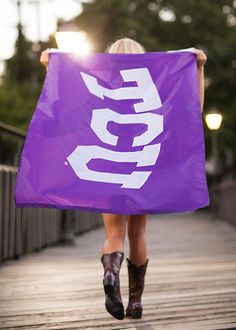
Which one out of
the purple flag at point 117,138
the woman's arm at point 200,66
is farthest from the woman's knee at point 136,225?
the woman's arm at point 200,66

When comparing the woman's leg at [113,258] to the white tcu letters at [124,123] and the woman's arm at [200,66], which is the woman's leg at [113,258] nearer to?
the white tcu letters at [124,123]

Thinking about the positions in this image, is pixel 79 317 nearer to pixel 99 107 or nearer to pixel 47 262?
pixel 99 107

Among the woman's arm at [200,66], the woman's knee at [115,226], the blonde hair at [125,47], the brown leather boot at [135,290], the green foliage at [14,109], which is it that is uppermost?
the blonde hair at [125,47]

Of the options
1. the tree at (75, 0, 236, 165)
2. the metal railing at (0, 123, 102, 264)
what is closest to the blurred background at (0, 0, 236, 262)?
the tree at (75, 0, 236, 165)

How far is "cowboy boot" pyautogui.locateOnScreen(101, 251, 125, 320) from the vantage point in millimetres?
3102

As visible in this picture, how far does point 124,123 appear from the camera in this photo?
3400mm

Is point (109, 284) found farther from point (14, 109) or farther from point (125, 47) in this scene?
point (14, 109)

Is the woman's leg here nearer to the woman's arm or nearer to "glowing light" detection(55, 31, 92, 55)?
the woman's arm

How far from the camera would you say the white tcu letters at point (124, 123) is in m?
→ 3.26

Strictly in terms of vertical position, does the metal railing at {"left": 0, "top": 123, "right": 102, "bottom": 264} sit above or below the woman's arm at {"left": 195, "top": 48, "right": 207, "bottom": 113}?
below

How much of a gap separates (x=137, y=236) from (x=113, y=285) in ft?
1.52

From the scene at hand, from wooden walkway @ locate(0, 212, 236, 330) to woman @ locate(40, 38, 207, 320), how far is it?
0.18 meters

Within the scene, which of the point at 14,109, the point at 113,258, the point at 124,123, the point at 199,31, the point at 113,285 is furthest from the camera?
the point at 199,31

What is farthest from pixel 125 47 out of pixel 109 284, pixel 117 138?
pixel 109 284
